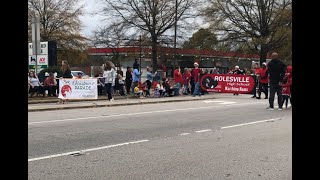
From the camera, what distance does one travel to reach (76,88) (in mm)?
18391

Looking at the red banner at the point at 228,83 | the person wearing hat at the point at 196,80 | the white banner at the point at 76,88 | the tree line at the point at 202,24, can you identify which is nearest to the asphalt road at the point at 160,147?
the white banner at the point at 76,88

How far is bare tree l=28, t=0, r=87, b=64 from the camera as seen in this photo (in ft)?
156

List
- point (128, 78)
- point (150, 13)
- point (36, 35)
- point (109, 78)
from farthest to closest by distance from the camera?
point (150, 13) → point (128, 78) → point (109, 78) → point (36, 35)

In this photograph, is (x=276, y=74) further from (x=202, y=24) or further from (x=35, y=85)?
(x=202, y=24)

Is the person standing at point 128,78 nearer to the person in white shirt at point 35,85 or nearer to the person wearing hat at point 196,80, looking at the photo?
the person wearing hat at point 196,80

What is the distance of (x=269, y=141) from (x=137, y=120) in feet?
15.0

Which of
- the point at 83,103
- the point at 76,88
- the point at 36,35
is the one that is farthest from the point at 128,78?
the point at 36,35

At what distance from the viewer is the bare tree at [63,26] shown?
1869 inches

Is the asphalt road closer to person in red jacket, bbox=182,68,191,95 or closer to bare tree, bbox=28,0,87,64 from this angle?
person in red jacket, bbox=182,68,191,95

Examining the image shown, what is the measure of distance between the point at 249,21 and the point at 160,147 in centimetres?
3885

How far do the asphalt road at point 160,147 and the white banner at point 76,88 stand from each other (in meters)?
5.46

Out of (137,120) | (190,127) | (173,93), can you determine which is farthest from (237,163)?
(173,93)
